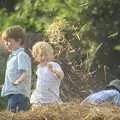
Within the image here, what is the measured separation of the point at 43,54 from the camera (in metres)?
6.64

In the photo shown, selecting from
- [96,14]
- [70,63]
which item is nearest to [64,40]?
[70,63]

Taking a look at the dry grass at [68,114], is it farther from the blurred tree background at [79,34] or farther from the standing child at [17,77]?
the blurred tree background at [79,34]

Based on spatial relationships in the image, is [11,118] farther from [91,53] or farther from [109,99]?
[91,53]

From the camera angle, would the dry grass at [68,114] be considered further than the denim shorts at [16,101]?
No

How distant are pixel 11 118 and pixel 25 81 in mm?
2038

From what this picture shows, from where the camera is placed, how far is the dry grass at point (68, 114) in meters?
4.56

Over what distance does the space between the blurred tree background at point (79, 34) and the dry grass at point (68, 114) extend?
5.01 m

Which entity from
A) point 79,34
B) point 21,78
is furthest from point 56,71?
point 79,34

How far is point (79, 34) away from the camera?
429 inches

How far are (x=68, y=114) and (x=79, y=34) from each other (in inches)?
248

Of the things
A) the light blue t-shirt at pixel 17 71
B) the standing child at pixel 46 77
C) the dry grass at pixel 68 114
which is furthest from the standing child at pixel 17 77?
the dry grass at pixel 68 114

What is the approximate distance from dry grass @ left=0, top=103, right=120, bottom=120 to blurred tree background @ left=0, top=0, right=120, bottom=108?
501 centimetres

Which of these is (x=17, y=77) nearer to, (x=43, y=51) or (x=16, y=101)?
(x=16, y=101)

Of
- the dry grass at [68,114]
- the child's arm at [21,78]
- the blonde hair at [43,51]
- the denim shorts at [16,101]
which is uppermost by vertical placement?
the blonde hair at [43,51]
